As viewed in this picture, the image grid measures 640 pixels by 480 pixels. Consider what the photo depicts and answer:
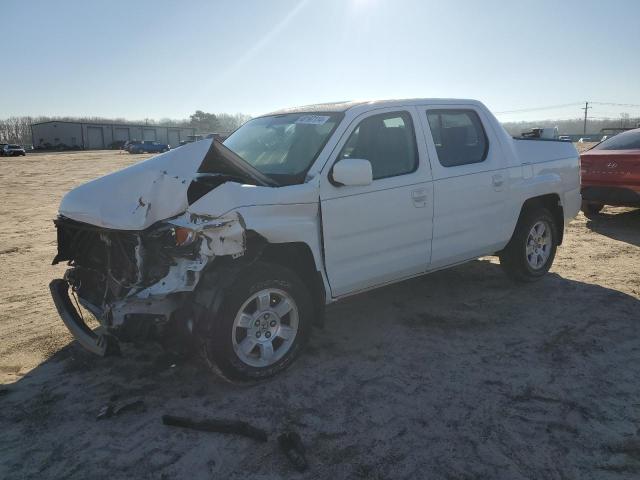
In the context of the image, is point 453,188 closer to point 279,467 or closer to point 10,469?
point 279,467

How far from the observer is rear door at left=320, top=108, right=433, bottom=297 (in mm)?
3830

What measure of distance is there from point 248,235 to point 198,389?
1.15m

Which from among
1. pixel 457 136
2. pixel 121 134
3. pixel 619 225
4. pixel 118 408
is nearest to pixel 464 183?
pixel 457 136

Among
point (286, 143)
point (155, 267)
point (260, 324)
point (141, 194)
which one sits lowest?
point (260, 324)

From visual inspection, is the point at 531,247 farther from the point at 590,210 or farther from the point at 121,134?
the point at 121,134

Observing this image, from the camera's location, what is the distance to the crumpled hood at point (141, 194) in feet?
10.7

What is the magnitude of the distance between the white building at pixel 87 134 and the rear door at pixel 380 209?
71757 millimetres

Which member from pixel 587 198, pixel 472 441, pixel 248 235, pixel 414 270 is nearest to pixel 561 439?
pixel 472 441

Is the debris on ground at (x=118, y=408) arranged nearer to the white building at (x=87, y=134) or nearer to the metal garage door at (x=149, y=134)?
the white building at (x=87, y=134)

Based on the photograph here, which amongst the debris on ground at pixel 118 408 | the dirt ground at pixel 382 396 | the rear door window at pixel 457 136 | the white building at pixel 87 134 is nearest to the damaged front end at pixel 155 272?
the debris on ground at pixel 118 408

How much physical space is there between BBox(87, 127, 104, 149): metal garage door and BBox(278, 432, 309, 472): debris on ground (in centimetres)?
8568

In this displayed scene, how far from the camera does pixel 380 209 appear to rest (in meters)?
4.03

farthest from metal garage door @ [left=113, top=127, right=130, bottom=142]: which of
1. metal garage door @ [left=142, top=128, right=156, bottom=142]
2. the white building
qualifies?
metal garage door @ [left=142, top=128, right=156, bottom=142]

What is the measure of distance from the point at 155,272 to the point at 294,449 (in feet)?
4.76
